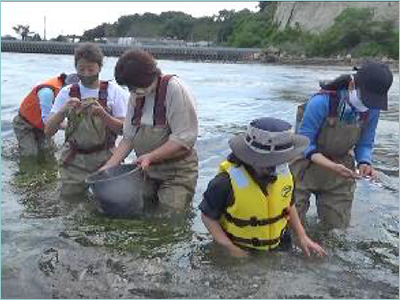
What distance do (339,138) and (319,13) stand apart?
99.7 metres

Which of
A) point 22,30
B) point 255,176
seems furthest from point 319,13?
point 255,176

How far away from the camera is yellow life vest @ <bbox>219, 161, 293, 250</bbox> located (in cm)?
457

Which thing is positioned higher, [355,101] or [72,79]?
[355,101]

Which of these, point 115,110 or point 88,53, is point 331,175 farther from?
point 88,53

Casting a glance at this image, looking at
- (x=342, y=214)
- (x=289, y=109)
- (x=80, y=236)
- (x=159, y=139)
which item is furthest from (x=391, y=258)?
(x=289, y=109)

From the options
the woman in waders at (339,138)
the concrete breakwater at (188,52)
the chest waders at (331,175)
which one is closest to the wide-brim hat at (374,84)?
the woman in waders at (339,138)

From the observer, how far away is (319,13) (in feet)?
333

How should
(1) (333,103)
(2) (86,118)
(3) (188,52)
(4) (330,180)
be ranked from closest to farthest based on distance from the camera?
(1) (333,103) < (4) (330,180) < (2) (86,118) < (3) (188,52)

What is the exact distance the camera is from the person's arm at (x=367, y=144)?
5.66 m

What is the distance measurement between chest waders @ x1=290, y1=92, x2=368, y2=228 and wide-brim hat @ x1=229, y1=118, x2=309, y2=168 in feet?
4.05

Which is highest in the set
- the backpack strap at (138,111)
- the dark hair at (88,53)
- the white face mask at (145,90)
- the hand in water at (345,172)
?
the dark hair at (88,53)

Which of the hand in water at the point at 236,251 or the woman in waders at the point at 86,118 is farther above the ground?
the woman in waders at the point at 86,118

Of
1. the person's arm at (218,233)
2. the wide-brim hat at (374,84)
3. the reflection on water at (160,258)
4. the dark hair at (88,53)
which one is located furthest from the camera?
the dark hair at (88,53)

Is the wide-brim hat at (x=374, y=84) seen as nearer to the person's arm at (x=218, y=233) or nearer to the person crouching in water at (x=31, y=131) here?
the person's arm at (x=218, y=233)
